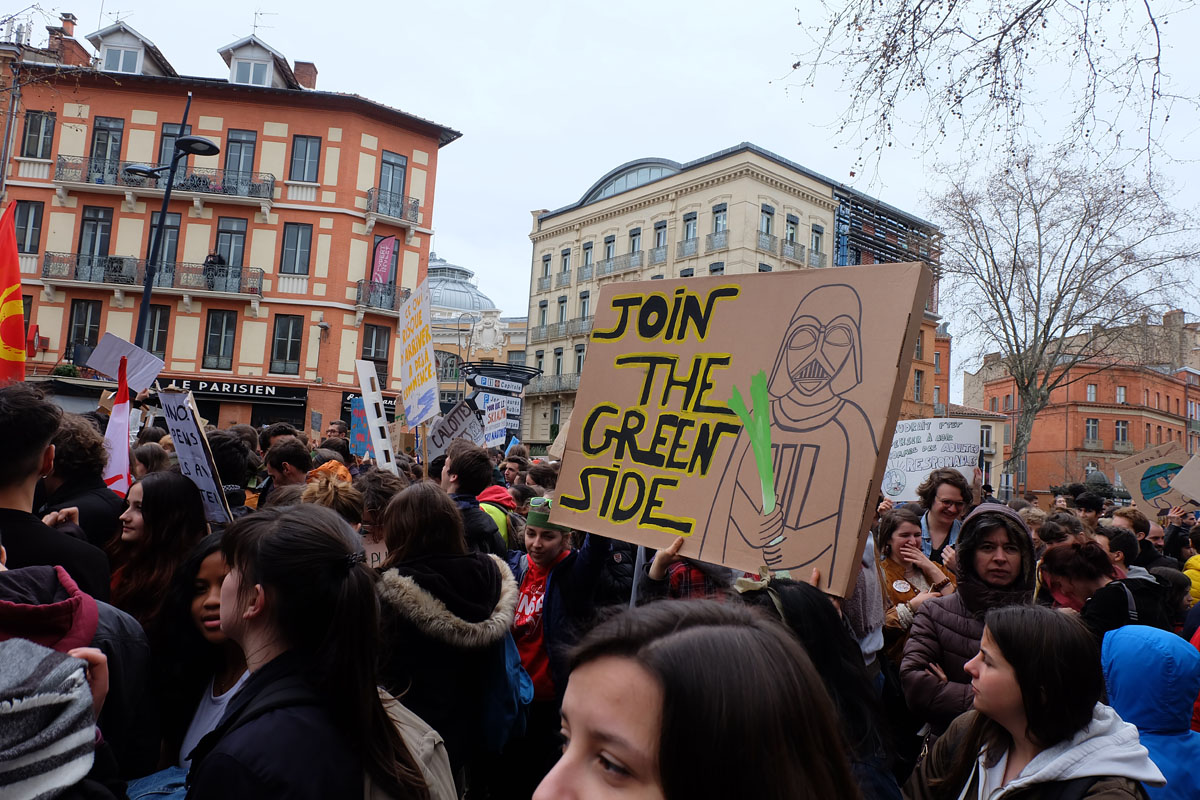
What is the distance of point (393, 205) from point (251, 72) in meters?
7.73

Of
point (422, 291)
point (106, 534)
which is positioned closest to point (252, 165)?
point (422, 291)

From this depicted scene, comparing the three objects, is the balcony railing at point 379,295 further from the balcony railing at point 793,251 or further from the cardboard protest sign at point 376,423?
the cardboard protest sign at point 376,423

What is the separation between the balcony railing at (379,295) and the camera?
30859 millimetres

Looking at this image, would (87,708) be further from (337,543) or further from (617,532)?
(617,532)

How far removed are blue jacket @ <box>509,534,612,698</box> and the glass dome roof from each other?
62.5 m

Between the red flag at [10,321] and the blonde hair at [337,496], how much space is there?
1865mm

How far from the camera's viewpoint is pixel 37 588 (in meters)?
1.84

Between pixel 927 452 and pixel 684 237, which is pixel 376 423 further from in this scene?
pixel 684 237

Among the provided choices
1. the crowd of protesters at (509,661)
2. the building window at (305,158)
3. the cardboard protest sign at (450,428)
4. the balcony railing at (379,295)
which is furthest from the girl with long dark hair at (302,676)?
the building window at (305,158)

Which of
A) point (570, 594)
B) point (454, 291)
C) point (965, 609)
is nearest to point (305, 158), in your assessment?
point (570, 594)

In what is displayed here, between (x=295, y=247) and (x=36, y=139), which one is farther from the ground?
A: (x=36, y=139)

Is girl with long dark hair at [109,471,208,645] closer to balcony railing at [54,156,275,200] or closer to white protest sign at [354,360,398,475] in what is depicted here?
white protest sign at [354,360,398,475]

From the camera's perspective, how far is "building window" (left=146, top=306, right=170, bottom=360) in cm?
3045

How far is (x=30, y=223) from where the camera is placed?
30.2 meters
